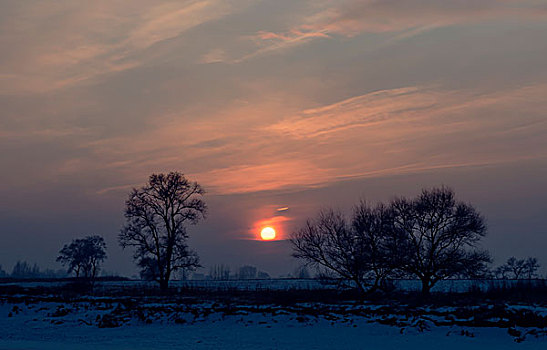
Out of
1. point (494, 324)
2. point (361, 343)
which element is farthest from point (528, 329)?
point (361, 343)

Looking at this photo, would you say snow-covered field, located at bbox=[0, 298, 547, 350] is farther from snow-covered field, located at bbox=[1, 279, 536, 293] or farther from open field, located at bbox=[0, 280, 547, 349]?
snow-covered field, located at bbox=[1, 279, 536, 293]

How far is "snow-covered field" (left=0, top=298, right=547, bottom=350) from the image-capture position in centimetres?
2067

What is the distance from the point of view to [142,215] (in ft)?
166

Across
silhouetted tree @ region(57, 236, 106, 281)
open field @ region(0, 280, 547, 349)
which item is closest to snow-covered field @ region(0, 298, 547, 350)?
open field @ region(0, 280, 547, 349)

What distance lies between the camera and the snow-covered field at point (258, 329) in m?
20.7

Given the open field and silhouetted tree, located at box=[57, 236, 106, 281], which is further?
silhouetted tree, located at box=[57, 236, 106, 281]

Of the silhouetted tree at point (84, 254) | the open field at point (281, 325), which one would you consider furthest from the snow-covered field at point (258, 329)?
the silhouetted tree at point (84, 254)

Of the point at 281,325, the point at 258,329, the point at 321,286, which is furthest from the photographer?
the point at 321,286

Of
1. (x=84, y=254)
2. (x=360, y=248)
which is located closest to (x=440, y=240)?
(x=360, y=248)

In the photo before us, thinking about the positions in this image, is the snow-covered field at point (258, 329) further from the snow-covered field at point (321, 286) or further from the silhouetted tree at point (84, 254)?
the silhouetted tree at point (84, 254)

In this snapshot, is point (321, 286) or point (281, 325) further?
point (321, 286)

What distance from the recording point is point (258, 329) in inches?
960

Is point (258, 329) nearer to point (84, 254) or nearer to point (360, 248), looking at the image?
point (360, 248)

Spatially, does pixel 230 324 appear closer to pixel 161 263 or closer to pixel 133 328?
pixel 133 328
